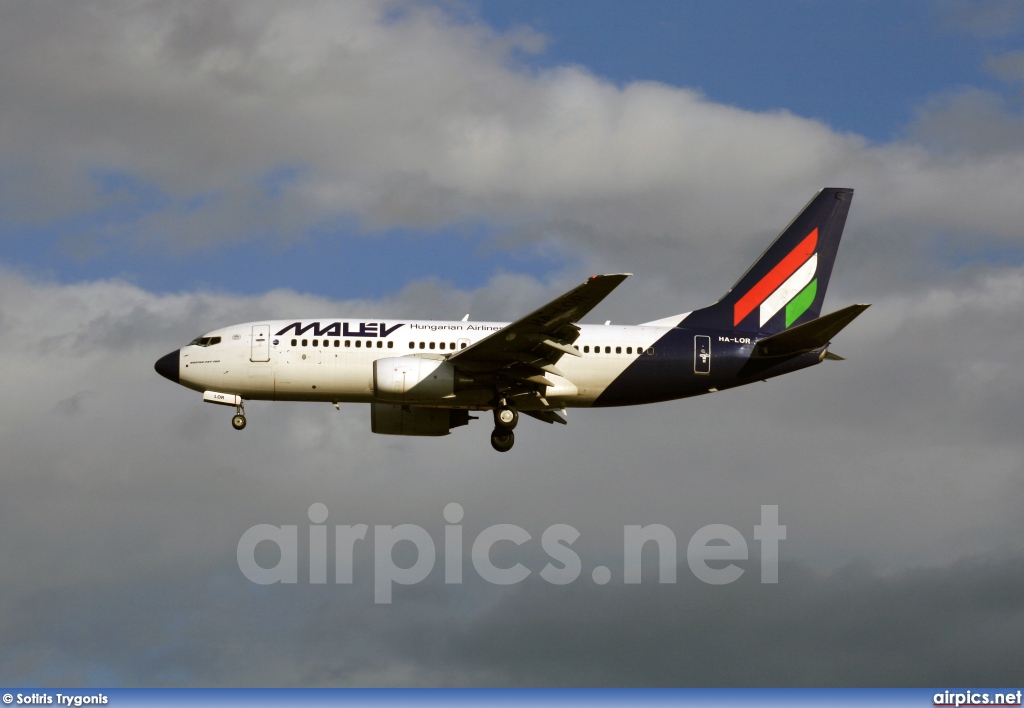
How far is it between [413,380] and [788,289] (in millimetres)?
15912

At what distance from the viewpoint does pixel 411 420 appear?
180 ft

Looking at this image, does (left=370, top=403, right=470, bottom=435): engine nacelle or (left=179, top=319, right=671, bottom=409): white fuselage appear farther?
(left=370, top=403, right=470, bottom=435): engine nacelle

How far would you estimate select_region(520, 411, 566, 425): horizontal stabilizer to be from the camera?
55.0 metres

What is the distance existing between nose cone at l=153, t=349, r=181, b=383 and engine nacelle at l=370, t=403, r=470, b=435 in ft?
24.9

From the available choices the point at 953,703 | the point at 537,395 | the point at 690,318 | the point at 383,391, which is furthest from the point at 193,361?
the point at 953,703

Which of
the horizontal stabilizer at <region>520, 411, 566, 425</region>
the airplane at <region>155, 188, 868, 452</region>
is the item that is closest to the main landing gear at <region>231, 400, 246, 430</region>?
the airplane at <region>155, 188, 868, 452</region>

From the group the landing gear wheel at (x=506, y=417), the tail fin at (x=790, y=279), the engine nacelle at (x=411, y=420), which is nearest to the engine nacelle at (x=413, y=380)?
the landing gear wheel at (x=506, y=417)

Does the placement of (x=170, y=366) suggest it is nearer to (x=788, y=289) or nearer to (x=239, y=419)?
(x=239, y=419)

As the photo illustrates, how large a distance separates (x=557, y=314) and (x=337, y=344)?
29.3ft

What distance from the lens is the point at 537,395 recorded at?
169 feet

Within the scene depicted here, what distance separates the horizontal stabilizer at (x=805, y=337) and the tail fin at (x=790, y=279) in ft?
6.12

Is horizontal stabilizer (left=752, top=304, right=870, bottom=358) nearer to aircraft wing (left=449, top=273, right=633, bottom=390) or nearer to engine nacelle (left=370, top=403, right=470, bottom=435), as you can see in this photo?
aircraft wing (left=449, top=273, right=633, bottom=390)

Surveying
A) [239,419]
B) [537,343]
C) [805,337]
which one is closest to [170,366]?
[239,419]

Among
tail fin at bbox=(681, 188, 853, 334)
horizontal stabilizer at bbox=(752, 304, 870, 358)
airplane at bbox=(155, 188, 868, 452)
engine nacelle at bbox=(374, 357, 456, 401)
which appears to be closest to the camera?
horizontal stabilizer at bbox=(752, 304, 870, 358)
